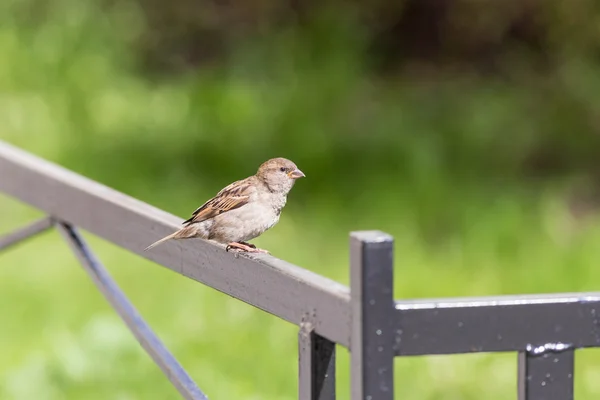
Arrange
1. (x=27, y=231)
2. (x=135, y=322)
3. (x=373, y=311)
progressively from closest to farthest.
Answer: (x=373, y=311)
(x=135, y=322)
(x=27, y=231)

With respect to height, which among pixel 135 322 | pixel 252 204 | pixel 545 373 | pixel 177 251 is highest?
pixel 252 204

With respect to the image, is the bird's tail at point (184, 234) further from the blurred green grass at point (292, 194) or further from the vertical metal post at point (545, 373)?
the blurred green grass at point (292, 194)

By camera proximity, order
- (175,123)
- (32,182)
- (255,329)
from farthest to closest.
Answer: (175,123) → (255,329) → (32,182)

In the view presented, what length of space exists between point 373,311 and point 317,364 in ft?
0.92

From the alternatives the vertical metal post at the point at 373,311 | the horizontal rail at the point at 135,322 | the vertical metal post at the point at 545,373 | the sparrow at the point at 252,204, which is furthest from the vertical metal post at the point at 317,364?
the sparrow at the point at 252,204

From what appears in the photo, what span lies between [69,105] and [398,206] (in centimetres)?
279

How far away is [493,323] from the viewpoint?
1.77m

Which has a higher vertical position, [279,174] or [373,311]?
[279,174]

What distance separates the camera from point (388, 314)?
1.75 meters

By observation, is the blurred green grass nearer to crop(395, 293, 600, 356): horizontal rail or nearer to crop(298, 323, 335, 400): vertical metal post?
crop(298, 323, 335, 400): vertical metal post

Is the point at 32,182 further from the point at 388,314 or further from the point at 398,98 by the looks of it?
the point at 398,98

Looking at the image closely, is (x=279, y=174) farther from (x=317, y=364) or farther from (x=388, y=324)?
(x=388, y=324)

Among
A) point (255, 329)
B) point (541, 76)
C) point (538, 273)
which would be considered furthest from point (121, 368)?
point (541, 76)

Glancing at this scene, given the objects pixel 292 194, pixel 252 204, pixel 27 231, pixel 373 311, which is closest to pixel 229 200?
pixel 252 204
